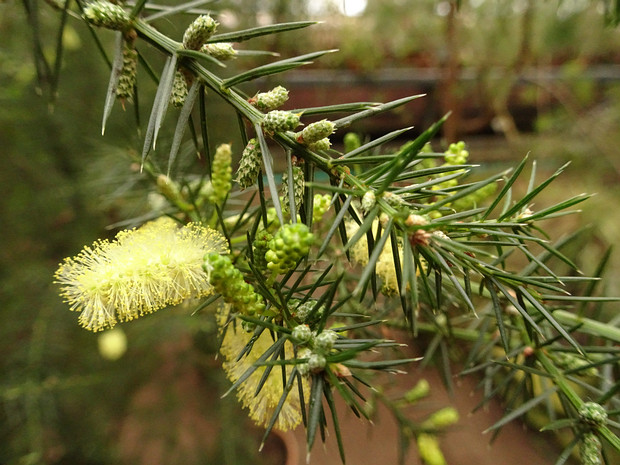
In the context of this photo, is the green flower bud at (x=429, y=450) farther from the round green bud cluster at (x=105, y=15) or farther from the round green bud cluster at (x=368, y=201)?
the round green bud cluster at (x=105, y=15)

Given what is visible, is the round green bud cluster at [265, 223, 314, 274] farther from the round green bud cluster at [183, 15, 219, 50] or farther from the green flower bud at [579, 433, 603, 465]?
the green flower bud at [579, 433, 603, 465]

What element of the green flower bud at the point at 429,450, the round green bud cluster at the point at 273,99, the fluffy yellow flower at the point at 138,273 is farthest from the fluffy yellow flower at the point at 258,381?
the green flower bud at the point at 429,450

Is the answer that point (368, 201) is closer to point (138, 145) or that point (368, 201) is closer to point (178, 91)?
point (178, 91)

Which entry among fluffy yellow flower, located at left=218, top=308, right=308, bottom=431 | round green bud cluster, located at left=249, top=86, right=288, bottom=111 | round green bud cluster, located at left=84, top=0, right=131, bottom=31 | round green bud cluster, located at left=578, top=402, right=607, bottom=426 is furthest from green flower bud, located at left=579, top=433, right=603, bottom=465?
round green bud cluster, located at left=84, top=0, right=131, bottom=31

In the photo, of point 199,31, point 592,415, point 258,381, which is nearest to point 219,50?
point 199,31

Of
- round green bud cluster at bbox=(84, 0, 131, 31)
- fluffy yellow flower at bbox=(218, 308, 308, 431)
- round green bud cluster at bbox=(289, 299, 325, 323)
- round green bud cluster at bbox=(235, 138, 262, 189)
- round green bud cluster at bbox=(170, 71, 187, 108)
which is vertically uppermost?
round green bud cluster at bbox=(84, 0, 131, 31)
